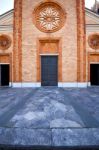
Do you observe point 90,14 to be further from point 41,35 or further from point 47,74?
point 47,74

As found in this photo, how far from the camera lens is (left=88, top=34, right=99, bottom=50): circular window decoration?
18656 millimetres

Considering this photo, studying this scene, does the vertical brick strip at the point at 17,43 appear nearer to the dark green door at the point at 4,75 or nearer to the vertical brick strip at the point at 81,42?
the dark green door at the point at 4,75

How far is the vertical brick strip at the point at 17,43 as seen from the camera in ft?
59.4

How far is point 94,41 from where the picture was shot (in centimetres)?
1867

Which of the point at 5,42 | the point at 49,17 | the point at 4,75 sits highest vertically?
the point at 49,17

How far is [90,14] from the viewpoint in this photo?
18672 millimetres

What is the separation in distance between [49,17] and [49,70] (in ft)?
14.0

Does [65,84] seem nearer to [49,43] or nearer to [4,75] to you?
[49,43]

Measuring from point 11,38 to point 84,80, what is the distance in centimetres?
667

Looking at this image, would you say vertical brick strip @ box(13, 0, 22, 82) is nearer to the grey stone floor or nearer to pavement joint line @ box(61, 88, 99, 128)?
the grey stone floor

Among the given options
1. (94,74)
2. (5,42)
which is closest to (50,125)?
(5,42)

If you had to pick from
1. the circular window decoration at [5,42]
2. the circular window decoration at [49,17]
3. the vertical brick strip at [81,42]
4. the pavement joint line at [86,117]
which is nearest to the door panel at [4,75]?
the circular window decoration at [5,42]

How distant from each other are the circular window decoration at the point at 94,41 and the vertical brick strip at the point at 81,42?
22.0 inches

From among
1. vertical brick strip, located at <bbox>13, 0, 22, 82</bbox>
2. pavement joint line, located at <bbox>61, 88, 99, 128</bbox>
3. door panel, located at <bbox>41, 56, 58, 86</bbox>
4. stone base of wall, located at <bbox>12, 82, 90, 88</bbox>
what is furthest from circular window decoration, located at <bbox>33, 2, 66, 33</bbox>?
pavement joint line, located at <bbox>61, 88, 99, 128</bbox>
